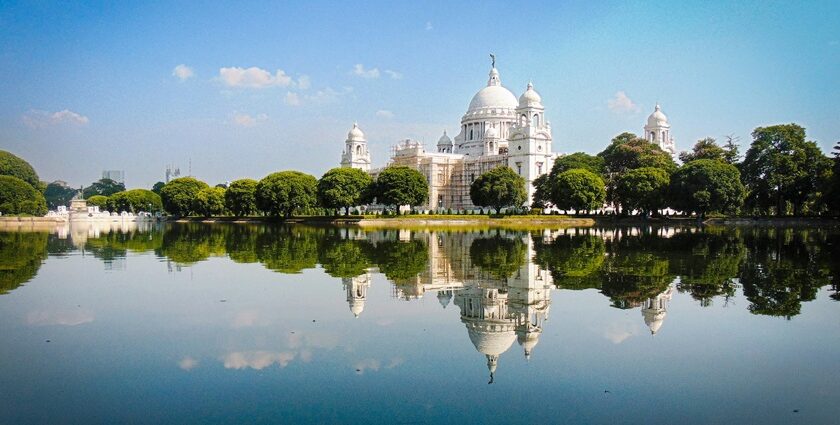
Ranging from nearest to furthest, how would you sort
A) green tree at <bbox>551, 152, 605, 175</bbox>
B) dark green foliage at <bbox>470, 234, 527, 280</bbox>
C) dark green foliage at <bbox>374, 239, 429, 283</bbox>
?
1. dark green foliage at <bbox>374, 239, 429, 283</bbox>
2. dark green foliage at <bbox>470, 234, 527, 280</bbox>
3. green tree at <bbox>551, 152, 605, 175</bbox>

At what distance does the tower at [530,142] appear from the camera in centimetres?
8888

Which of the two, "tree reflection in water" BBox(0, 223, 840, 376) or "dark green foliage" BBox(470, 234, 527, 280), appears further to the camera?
"dark green foliage" BBox(470, 234, 527, 280)

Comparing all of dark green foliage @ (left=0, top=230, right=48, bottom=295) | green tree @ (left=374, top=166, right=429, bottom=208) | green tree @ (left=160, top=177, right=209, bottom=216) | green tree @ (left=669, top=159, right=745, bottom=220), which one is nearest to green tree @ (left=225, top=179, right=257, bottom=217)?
green tree @ (left=160, top=177, right=209, bottom=216)

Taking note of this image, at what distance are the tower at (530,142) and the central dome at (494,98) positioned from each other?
1575 cm

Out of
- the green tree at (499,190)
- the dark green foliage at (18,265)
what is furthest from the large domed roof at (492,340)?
the green tree at (499,190)

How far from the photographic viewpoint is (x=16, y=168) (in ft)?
371

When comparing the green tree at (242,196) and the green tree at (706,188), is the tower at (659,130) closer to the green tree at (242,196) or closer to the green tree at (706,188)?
the green tree at (706,188)

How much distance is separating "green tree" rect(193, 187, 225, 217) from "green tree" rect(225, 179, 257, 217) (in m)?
6.84

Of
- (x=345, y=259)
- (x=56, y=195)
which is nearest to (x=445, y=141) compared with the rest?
(x=345, y=259)

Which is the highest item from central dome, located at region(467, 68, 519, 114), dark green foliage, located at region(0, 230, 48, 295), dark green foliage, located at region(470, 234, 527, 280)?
central dome, located at region(467, 68, 519, 114)

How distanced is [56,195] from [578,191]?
511 feet

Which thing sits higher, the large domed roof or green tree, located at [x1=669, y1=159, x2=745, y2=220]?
green tree, located at [x1=669, y1=159, x2=745, y2=220]

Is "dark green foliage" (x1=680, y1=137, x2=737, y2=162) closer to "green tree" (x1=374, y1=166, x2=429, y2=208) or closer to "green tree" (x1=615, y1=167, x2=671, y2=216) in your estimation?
"green tree" (x1=615, y1=167, x2=671, y2=216)

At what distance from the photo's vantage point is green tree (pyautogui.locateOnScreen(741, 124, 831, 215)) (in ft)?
225
